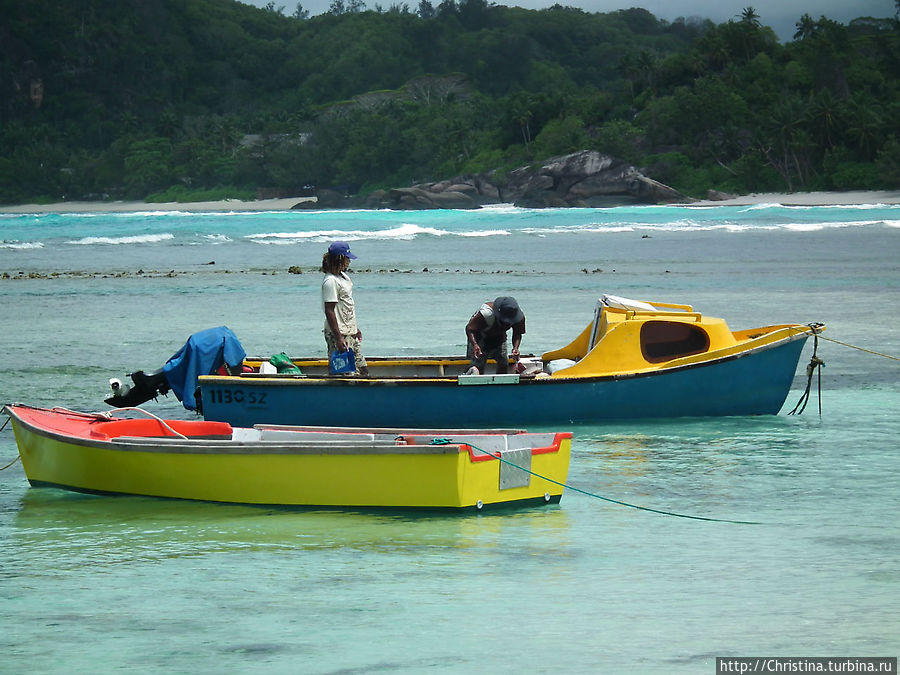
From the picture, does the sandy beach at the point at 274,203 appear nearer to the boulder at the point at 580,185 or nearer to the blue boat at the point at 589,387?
the boulder at the point at 580,185

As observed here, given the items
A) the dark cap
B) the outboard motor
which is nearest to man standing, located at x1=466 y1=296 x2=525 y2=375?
the dark cap

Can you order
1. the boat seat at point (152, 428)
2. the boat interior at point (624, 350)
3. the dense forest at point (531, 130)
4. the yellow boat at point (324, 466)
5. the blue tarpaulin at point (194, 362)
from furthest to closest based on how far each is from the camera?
the dense forest at point (531, 130) → the boat interior at point (624, 350) → the blue tarpaulin at point (194, 362) → the boat seat at point (152, 428) → the yellow boat at point (324, 466)

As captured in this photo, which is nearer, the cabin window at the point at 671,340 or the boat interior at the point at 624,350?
the boat interior at the point at 624,350

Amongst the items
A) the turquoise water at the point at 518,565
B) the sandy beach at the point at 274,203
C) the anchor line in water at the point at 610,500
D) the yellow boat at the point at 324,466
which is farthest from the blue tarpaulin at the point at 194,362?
the sandy beach at the point at 274,203

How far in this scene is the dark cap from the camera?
13781 millimetres

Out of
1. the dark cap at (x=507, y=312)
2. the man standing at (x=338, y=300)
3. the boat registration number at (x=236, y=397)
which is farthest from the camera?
the dark cap at (x=507, y=312)

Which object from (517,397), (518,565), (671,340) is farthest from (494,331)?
(518,565)

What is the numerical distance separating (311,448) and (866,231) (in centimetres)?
5524

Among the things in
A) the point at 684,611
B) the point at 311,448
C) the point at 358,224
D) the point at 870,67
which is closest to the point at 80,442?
the point at 311,448

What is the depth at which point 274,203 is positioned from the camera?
153250mm

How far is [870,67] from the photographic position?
13962 cm

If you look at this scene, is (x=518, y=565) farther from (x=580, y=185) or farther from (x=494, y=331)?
(x=580, y=185)

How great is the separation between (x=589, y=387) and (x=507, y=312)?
4.06ft

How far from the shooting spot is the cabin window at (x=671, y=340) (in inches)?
559
